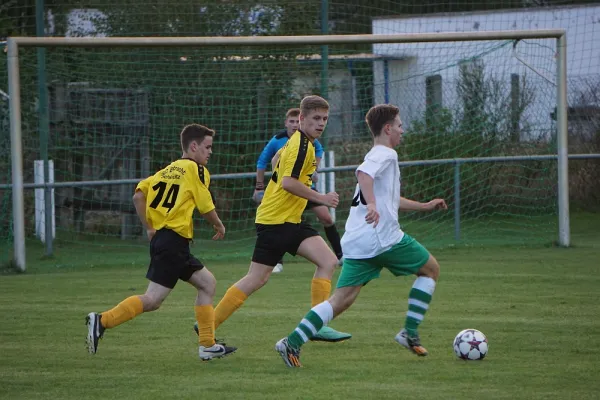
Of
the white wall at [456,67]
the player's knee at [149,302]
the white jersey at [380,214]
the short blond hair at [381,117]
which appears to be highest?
the white wall at [456,67]

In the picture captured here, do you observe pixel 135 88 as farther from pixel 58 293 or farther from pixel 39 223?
pixel 58 293

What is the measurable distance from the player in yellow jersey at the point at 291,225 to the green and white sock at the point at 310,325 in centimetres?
77

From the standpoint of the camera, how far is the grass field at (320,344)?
220 inches

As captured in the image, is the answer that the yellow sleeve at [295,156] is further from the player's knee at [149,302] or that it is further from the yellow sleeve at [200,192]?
the player's knee at [149,302]

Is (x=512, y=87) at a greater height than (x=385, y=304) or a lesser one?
greater

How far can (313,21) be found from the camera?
15.1 m

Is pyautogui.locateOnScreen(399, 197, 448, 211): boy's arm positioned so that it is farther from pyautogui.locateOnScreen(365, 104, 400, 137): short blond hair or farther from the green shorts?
pyautogui.locateOnScreen(365, 104, 400, 137): short blond hair

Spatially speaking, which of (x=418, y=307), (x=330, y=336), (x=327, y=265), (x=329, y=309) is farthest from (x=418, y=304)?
(x=327, y=265)

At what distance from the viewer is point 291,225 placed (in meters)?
7.31

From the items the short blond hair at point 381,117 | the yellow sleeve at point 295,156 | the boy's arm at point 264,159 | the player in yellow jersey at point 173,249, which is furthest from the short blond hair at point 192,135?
the boy's arm at point 264,159

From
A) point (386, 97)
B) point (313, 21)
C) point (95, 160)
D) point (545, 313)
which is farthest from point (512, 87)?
point (545, 313)

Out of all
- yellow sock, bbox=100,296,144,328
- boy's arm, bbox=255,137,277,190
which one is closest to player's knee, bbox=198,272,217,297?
yellow sock, bbox=100,296,144,328

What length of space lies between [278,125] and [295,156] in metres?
8.27

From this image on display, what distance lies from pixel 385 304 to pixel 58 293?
3.61 meters
